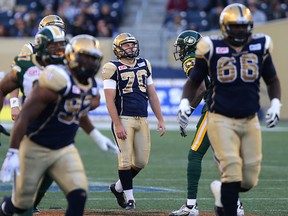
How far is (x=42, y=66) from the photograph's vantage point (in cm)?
720

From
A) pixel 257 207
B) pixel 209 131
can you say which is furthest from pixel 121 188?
pixel 209 131

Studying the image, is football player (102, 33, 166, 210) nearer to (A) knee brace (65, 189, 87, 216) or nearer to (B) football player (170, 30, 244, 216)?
(B) football player (170, 30, 244, 216)

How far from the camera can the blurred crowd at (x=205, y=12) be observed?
904 inches

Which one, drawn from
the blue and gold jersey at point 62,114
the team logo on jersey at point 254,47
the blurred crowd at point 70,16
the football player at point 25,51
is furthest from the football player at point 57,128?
the blurred crowd at point 70,16

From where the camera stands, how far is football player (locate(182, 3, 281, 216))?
6910mm

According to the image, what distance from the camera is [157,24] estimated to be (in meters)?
24.6

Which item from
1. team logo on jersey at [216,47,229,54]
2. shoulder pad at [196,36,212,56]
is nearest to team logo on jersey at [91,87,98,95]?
shoulder pad at [196,36,212,56]

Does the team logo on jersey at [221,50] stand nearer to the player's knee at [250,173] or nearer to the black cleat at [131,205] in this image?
the player's knee at [250,173]

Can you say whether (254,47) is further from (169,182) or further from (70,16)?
(70,16)

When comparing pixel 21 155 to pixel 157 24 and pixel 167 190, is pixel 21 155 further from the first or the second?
pixel 157 24

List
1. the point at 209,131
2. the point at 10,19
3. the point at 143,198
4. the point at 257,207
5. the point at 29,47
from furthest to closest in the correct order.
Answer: the point at 10,19
the point at 143,198
the point at 257,207
the point at 29,47
the point at 209,131

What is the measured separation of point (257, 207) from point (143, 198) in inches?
53.0

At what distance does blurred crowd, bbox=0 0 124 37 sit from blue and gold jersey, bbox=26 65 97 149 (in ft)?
52.8

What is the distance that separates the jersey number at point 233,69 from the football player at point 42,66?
98cm
